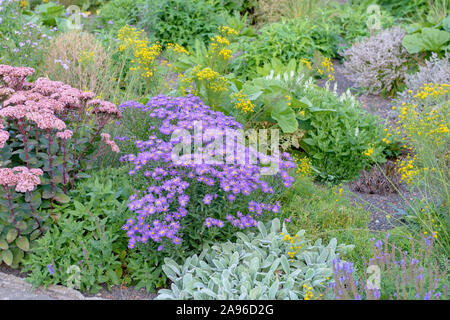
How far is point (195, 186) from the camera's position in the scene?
3.50 m

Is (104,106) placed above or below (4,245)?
above

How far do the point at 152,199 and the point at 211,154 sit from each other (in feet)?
1.69

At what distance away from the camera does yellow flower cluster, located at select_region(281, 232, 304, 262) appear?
362 cm

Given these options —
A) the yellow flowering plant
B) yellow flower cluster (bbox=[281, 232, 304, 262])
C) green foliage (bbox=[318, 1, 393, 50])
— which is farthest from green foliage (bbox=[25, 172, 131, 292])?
green foliage (bbox=[318, 1, 393, 50])

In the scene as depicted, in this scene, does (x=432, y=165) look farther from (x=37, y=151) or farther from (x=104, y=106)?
(x=37, y=151)

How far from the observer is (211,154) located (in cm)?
355

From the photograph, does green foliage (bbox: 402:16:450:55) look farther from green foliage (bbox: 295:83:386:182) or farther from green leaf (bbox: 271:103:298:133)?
green leaf (bbox: 271:103:298:133)

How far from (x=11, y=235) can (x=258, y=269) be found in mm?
1773

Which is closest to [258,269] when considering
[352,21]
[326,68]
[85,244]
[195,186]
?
[195,186]

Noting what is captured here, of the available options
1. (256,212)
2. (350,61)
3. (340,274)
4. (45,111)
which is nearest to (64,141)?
(45,111)

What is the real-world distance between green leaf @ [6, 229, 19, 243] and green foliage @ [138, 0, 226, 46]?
520cm

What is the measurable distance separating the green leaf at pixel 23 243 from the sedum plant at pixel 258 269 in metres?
1.01

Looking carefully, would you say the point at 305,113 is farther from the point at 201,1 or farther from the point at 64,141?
the point at 201,1

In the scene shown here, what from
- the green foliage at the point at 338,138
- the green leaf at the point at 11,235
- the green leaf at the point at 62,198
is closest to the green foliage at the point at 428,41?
the green foliage at the point at 338,138
